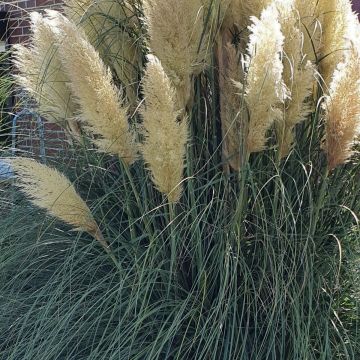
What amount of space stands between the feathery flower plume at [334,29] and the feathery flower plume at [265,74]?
1.50 feet

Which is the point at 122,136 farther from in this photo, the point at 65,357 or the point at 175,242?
the point at 65,357

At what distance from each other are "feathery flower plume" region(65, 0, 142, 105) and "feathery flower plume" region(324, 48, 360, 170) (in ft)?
2.92

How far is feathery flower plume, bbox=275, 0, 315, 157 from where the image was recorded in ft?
7.84

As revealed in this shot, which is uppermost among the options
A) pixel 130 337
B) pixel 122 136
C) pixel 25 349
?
pixel 122 136

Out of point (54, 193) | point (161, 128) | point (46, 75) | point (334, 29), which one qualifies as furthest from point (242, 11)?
point (54, 193)

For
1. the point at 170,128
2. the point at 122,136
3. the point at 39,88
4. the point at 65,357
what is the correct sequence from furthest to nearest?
the point at 39,88 < the point at 65,357 < the point at 122,136 < the point at 170,128

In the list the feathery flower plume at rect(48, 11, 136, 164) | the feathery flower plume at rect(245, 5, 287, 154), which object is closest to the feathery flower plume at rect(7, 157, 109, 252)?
the feathery flower plume at rect(48, 11, 136, 164)

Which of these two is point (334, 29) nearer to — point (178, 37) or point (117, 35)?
point (178, 37)

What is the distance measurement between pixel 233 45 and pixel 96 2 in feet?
2.22

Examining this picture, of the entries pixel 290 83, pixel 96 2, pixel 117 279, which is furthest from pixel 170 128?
pixel 96 2

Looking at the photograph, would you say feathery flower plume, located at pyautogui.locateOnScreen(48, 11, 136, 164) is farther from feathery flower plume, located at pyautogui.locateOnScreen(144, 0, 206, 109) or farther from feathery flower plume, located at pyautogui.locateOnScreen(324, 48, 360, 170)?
feathery flower plume, located at pyautogui.locateOnScreen(324, 48, 360, 170)

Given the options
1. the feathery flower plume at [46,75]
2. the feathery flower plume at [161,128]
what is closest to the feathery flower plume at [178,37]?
the feathery flower plume at [161,128]

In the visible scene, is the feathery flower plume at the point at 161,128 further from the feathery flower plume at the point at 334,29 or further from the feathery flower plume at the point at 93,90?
the feathery flower plume at the point at 334,29

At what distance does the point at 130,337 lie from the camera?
2457 millimetres
